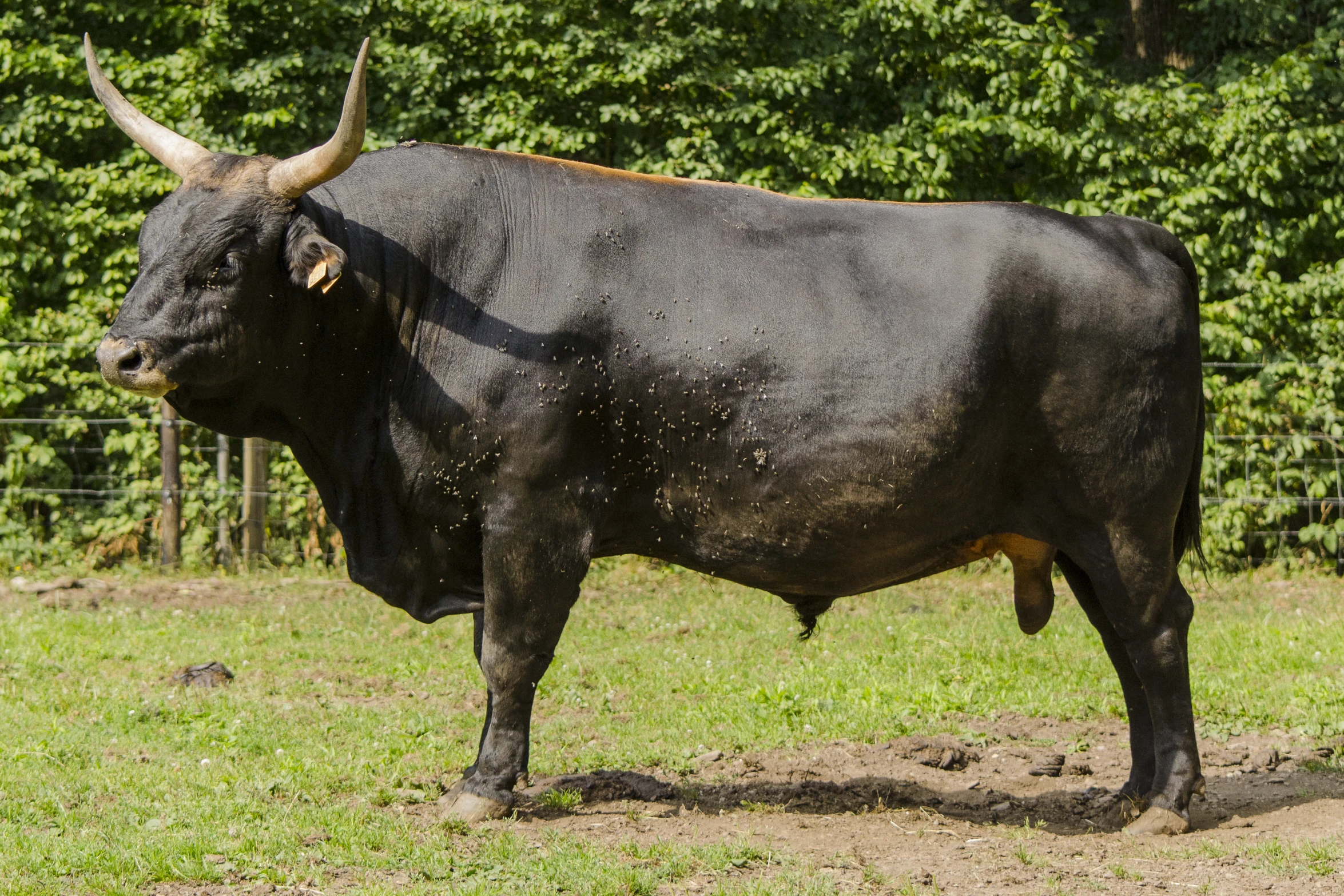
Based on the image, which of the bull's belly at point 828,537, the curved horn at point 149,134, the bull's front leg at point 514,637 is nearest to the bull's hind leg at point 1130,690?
the bull's belly at point 828,537

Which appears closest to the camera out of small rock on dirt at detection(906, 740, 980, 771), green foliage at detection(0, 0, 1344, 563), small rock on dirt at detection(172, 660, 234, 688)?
small rock on dirt at detection(906, 740, 980, 771)

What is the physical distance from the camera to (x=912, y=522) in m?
5.12

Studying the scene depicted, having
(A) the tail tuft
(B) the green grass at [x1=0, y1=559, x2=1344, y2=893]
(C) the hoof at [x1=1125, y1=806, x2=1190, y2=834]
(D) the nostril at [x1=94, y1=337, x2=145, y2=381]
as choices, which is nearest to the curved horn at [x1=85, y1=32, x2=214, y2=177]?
(D) the nostril at [x1=94, y1=337, x2=145, y2=381]

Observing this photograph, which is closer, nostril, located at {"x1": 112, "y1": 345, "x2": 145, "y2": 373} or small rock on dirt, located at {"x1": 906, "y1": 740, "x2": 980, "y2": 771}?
nostril, located at {"x1": 112, "y1": 345, "x2": 145, "y2": 373}

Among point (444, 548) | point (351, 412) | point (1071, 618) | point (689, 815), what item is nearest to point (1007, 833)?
point (689, 815)

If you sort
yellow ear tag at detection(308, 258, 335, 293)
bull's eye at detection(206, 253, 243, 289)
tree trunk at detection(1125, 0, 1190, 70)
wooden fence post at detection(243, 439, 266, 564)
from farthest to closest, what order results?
tree trunk at detection(1125, 0, 1190, 70) → wooden fence post at detection(243, 439, 266, 564) → bull's eye at detection(206, 253, 243, 289) → yellow ear tag at detection(308, 258, 335, 293)

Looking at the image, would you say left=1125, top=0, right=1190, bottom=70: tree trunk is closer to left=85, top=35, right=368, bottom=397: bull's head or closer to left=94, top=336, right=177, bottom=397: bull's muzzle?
left=85, top=35, right=368, bottom=397: bull's head

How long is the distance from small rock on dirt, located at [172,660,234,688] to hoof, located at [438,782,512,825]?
2586 mm

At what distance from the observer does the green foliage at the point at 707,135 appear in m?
11.1

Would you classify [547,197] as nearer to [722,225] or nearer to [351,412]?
[722,225]

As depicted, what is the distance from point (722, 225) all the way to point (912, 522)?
1318 millimetres

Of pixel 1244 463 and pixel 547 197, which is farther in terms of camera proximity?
pixel 1244 463

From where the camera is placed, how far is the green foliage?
11148 millimetres

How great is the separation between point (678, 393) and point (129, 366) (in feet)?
6.16
